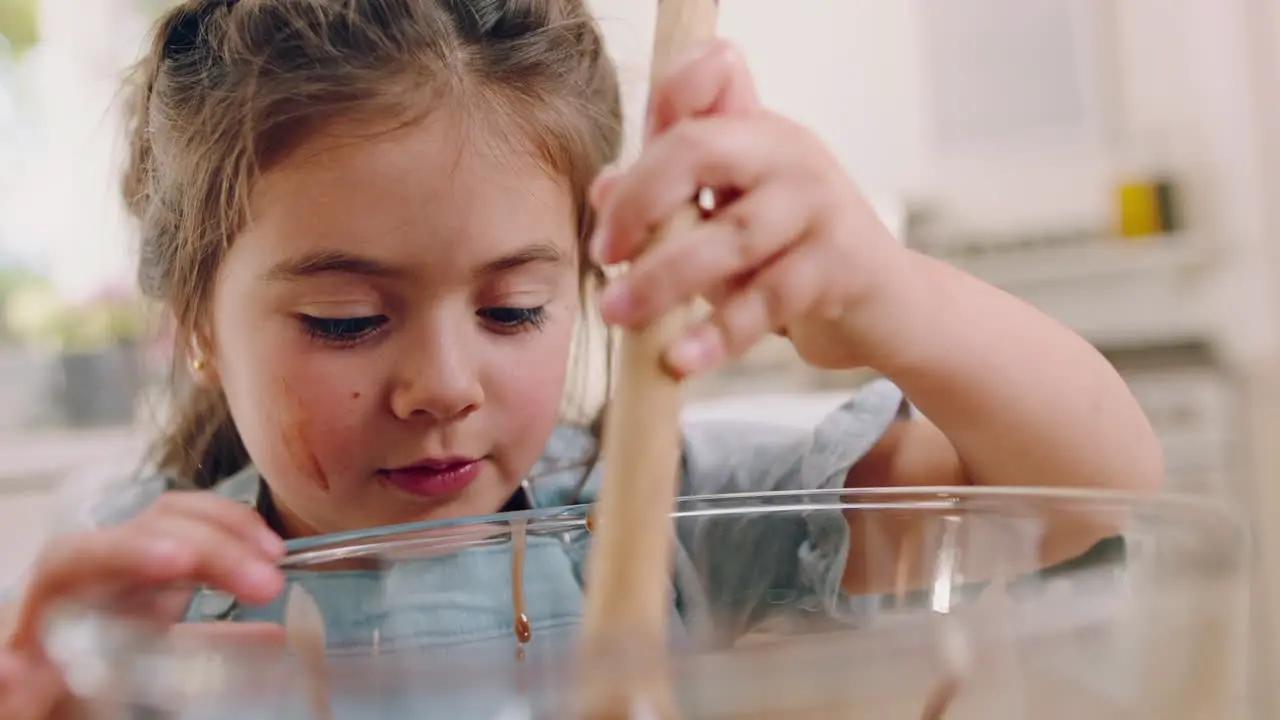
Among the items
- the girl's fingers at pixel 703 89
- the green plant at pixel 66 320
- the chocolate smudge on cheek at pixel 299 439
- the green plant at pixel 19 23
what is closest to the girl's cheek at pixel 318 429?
the chocolate smudge on cheek at pixel 299 439

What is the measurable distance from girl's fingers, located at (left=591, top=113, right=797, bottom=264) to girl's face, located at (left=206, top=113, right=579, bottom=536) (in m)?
0.18

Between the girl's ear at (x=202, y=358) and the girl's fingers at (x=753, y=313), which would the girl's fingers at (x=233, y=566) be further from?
the girl's ear at (x=202, y=358)

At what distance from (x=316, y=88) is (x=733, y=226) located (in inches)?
10.8

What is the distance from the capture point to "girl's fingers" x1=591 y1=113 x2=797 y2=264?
0.31 meters

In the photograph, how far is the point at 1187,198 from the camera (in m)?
1.69

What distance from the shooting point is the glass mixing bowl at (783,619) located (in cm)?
18

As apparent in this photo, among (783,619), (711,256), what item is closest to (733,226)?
(711,256)

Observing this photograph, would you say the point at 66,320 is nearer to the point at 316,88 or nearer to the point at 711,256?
the point at 316,88

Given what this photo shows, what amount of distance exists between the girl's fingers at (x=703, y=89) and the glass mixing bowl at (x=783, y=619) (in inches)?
5.0

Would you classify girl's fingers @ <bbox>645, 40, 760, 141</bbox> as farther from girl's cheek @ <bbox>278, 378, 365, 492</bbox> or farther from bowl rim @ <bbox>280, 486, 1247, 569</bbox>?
girl's cheek @ <bbox>278, 378, 365, 492</bbox>

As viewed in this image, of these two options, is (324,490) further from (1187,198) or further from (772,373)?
(1187,198)

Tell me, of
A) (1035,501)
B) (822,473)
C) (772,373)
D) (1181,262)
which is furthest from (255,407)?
(1181,262)

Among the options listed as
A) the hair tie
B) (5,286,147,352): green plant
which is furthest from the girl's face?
(5,286,147,352): green plant

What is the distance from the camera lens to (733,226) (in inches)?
12.9
